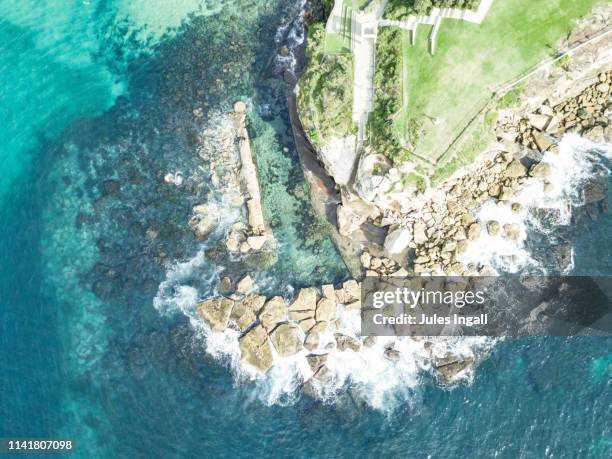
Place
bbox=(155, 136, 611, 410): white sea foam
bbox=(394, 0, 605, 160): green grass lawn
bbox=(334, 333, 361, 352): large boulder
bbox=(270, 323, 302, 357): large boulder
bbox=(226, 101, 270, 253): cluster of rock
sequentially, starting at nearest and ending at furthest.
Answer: bbox=(394, 0, 605, 160): green grass lawn
bbox=(155, 136, 611, 410): white sea foam
bbox=(334, 333, 361, 352): large boulder
bbox=(270, 323, 302, 357): large boulder
bbox=(226, 101, 270, 253): cluster of rock

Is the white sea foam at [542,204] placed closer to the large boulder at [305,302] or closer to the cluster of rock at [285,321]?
the cluster of rock at [285,321]

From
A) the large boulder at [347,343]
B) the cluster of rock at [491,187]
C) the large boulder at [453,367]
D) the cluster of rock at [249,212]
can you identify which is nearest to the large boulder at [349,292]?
the large boulder at [347,343]

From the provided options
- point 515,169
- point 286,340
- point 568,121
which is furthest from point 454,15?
point 286,340

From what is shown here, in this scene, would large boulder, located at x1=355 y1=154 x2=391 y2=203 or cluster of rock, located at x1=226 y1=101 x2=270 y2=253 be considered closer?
large boulder, located at x1=355 y1=154 x2=391 y2=203

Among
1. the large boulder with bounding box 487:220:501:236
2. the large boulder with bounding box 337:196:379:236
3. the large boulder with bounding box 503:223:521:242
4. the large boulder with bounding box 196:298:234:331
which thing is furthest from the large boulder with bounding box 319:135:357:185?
the large boulder with bounding box 196:298:234:331

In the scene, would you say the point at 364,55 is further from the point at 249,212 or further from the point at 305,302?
the point at 305,302

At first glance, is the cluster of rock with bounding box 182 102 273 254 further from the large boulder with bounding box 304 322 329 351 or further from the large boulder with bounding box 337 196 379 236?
the large boulder with bounding box 304 322 329 351

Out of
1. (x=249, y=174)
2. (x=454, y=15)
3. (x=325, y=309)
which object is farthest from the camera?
(x=249, y=174)
